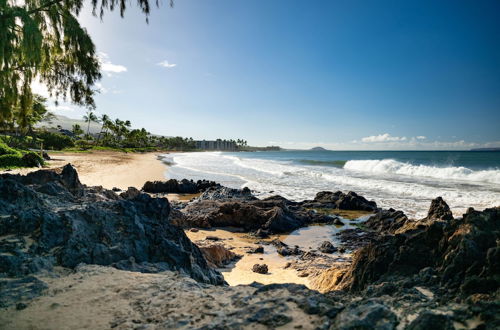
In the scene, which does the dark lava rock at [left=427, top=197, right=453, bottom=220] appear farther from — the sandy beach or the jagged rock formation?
the sandy beach

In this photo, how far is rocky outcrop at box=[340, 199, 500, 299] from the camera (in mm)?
2355

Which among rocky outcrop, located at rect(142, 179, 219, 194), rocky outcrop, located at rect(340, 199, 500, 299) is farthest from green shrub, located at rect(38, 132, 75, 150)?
rocky outcrop, located at rect(340, 199, 500, 299)

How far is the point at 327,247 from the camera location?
9.00 meters

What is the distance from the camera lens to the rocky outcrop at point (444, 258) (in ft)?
7.73

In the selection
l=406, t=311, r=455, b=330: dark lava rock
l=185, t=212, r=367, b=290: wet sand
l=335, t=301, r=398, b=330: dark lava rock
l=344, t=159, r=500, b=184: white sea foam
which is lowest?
l=185, t=212, r=367, b=290: wet sand

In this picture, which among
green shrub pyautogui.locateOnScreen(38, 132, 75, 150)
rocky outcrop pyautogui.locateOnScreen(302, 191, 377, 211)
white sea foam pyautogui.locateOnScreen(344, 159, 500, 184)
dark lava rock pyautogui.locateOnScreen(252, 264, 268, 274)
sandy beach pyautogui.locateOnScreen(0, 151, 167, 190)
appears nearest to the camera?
dark lava rock pyautogui.locateOnScreen(252, 264, 268, 274)

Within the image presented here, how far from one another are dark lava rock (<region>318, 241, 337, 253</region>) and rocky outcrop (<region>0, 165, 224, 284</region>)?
4843 millimetres

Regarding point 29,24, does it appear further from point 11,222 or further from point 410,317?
point 410,317

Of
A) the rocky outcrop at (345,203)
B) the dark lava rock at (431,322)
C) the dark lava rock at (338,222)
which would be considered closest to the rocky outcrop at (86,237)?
the dark lava rock at (431,322)

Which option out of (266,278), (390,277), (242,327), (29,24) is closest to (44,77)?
(29,24)

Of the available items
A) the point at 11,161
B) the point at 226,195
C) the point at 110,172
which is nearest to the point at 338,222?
the point at 226,195

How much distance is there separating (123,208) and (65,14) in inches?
260

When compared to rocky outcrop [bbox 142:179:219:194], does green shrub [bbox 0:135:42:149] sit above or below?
above

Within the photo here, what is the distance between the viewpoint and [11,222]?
3.86 m
